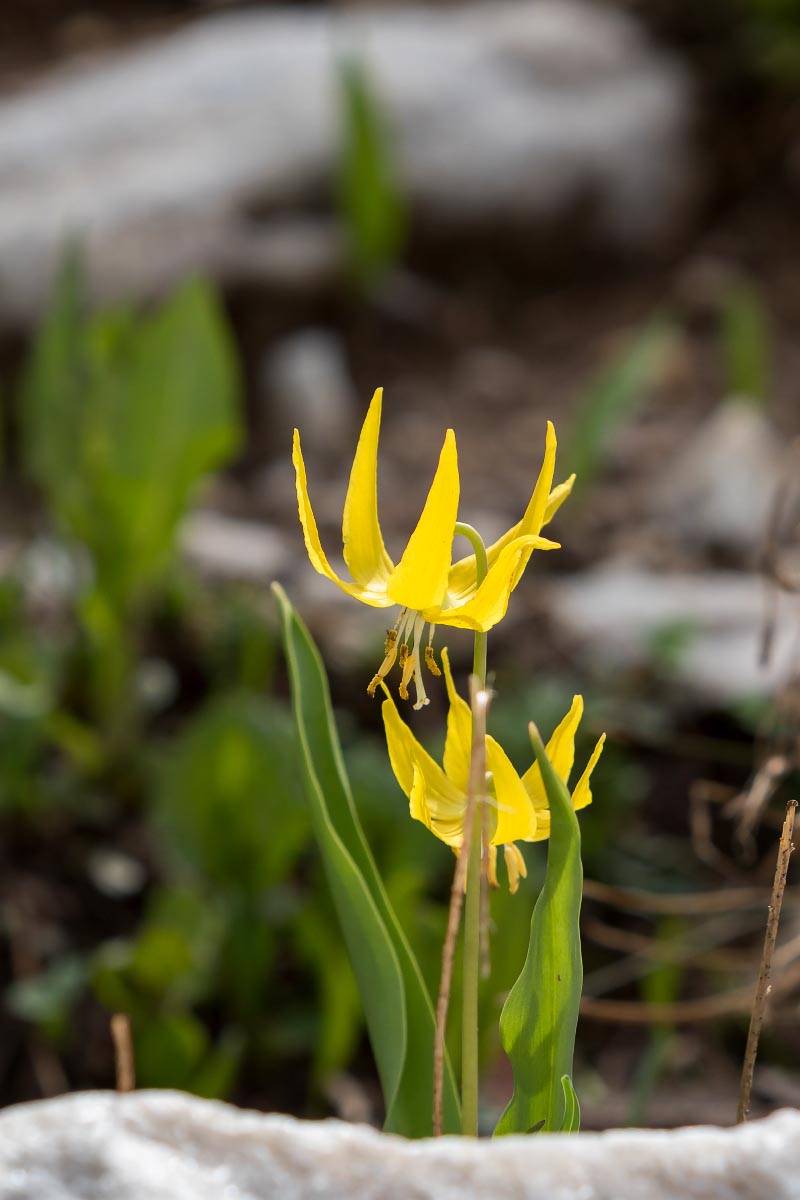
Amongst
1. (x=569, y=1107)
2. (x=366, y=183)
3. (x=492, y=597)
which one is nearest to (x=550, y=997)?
(x=569, y=1107)

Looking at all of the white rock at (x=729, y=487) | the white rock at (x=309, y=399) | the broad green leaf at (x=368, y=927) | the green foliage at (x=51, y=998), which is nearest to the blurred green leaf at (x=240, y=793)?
the green foliage at (x=51, y=998)

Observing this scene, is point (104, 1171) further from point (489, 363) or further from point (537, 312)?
point (537, 312)

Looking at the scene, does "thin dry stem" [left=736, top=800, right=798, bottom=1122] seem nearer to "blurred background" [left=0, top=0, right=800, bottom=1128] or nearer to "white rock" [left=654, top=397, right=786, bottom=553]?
"blurred background" [left=0, top=0, right=800, bottom=1128]

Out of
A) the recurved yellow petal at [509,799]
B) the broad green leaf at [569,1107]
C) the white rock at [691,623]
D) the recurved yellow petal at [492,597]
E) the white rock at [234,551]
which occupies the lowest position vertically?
the white rock at [234,551]

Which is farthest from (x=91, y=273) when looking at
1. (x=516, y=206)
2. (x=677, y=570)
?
(x=677, y=570)

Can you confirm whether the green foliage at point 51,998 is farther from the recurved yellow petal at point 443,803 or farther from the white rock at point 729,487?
the white rock at point 729,487

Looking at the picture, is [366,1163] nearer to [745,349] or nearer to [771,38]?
[745,349]
